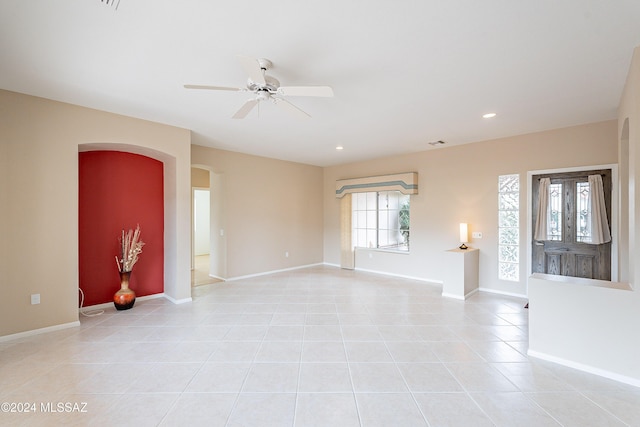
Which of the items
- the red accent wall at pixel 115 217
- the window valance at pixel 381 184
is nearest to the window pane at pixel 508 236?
the window valance at pixel 381 184

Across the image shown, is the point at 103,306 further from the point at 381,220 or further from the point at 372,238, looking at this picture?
the point at 381,220

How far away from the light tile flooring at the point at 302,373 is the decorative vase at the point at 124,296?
18cm

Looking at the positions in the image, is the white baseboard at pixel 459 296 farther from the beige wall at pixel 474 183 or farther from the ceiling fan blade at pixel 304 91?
the ceiling fan blade at pixel 304 91

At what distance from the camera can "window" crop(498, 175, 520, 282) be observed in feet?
15.7

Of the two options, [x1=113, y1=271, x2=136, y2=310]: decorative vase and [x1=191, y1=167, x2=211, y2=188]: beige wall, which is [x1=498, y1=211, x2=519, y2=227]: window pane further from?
[x1=191, y1=167, x2=211, y2=188]: beige wall

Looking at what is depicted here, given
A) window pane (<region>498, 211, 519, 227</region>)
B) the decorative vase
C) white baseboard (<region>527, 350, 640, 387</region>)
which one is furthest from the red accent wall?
window pane (<region>498, 211, 519, 227</region>)

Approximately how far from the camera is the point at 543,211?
14.6 ft

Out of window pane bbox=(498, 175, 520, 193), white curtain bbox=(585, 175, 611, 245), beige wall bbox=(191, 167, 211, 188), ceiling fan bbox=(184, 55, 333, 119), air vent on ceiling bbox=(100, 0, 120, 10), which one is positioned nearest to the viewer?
air vent on ceiling bbox=(100, 0, 120, 10)

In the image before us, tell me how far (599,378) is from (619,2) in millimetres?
2940

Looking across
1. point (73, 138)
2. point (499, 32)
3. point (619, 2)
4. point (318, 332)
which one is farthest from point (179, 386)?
point (619, 2)

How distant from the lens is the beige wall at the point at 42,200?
310 centimetres

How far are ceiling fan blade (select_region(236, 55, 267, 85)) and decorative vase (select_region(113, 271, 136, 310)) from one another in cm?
366

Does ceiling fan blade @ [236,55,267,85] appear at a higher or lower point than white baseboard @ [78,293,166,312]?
higher

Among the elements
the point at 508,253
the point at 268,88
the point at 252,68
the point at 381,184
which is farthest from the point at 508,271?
the point at 252,68
